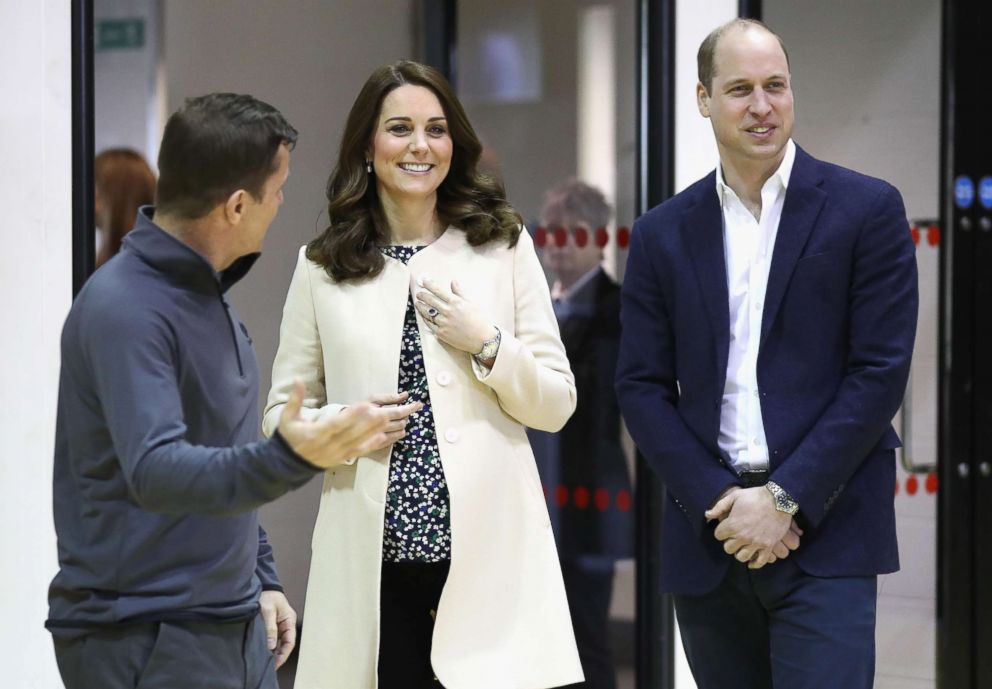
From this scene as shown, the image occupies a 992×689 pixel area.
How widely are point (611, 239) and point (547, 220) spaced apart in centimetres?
21

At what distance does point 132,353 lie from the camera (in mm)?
1789

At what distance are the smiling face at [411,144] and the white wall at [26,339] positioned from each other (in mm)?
1598

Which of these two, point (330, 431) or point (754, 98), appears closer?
point (330, 431)

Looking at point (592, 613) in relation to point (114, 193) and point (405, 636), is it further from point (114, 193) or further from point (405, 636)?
point (114, 193)

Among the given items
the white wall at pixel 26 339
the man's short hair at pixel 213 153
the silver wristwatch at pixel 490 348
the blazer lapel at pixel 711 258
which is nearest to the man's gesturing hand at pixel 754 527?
the blazer lapel at pixel 711 258

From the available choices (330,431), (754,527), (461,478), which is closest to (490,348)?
(461,478)

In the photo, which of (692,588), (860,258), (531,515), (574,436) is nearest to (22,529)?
(574,436)

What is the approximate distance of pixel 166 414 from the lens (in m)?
1.76

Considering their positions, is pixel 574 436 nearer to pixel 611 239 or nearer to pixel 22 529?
pixel 611 239

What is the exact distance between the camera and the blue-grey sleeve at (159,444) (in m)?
1.71

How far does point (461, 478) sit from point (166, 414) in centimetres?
85

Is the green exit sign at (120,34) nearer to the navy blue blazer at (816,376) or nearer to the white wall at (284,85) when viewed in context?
the white wall at (284,85)

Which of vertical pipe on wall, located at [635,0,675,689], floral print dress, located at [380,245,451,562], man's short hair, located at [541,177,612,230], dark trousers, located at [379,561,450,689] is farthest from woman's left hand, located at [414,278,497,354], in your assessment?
man's short hair, located at [541,177,612,230]

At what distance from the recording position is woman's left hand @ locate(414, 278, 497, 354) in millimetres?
2486
